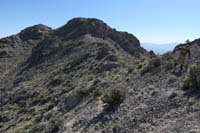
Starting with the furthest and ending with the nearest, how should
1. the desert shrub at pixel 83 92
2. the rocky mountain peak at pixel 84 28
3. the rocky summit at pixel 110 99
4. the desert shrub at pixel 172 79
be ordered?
the rocky mountain peak at pixel 84 28, the desert shrub at pixel 83 92, the desert shrub at pixel 172 79, the rocky summit at pixel 110 99

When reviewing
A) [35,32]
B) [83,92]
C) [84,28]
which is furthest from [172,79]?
[35,32]

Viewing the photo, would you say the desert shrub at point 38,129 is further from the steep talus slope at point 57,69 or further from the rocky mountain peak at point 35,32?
the rocky mountain peak at point 35,32

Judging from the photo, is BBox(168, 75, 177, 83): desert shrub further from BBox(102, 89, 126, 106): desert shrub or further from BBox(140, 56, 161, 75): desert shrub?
BBox(140, 56, 161, 75): desert shrub

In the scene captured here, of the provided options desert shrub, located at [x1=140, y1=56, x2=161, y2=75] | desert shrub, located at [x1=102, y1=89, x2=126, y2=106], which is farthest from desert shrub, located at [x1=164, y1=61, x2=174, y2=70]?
desert shrub, located at [x1=102, y1=89, x2=126, y2=106]

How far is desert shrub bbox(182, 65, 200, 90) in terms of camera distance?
19.2 meters

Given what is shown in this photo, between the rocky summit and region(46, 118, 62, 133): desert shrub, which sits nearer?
the rocky summit

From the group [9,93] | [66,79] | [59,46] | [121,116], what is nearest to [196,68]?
[121,116]

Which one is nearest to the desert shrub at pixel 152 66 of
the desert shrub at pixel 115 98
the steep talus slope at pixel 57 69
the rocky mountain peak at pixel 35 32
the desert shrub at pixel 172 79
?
the steep talus slope at pixel 57 69

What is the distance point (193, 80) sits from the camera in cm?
1947

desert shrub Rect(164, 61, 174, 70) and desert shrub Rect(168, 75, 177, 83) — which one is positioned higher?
desert shrub Rect(164, 61, 174, 70)

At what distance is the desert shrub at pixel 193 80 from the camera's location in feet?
63.1

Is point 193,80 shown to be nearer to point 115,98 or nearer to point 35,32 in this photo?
point 115,98

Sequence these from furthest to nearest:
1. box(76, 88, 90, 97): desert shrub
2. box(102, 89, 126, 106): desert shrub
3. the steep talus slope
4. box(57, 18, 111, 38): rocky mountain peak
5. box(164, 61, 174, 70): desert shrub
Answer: box(57, 18, 111, 38): rocky mountain peak < the steep talus slope < box(76, 88, 90, 97): desert shrub < box(164, 61, 174, 70): desert shrub < box(102, 89, 126, 106): desert shrub

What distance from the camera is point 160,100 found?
19.7 metres
